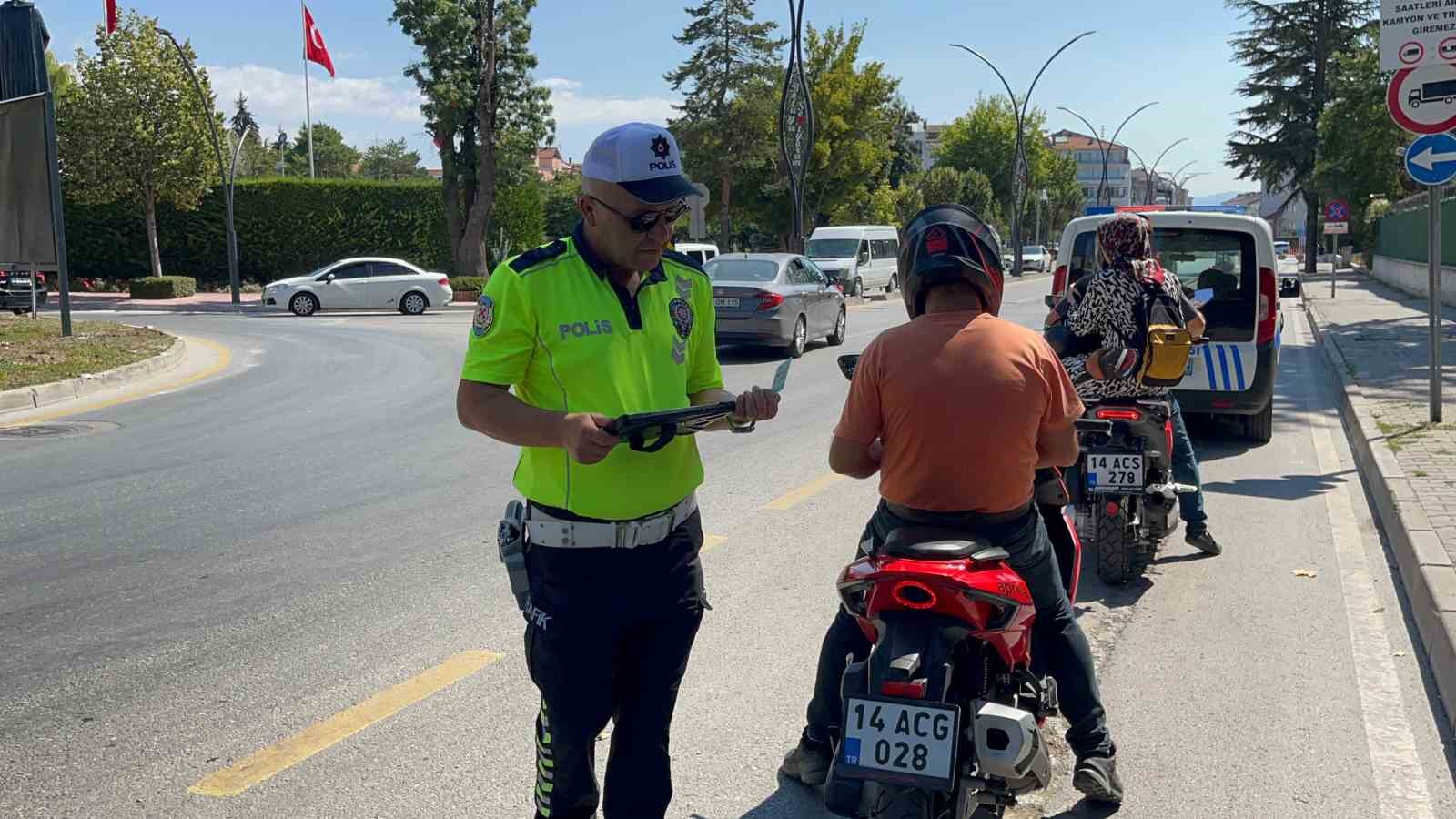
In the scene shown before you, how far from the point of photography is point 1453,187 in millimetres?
27812

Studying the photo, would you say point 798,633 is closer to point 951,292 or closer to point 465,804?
point 465,804

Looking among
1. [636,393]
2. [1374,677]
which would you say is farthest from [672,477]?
[1374,677]

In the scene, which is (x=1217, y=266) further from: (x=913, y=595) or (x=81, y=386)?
(x=81, y=386)

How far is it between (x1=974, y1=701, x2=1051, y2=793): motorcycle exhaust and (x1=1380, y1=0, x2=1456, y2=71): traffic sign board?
28.2 ft

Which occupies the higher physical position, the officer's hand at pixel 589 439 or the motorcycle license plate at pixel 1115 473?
the officer's hand at pixel 589 439

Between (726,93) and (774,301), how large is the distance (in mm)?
35624

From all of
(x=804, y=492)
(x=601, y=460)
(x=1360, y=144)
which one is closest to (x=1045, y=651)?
(x=601, y=460)

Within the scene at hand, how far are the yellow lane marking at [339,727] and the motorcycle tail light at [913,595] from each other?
2.10 metres

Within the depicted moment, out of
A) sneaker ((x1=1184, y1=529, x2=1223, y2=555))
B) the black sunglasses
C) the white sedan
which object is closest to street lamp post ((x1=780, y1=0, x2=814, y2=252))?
the white sedan

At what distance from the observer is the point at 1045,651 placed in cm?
356

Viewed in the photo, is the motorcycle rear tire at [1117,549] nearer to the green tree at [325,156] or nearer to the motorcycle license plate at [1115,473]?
the motorcycle license plate at [1115,473]

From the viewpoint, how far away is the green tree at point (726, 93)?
5022cm

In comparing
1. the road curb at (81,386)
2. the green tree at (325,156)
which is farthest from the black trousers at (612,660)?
the green tree at (325,156)

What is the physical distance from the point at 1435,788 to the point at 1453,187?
28.5 metres
